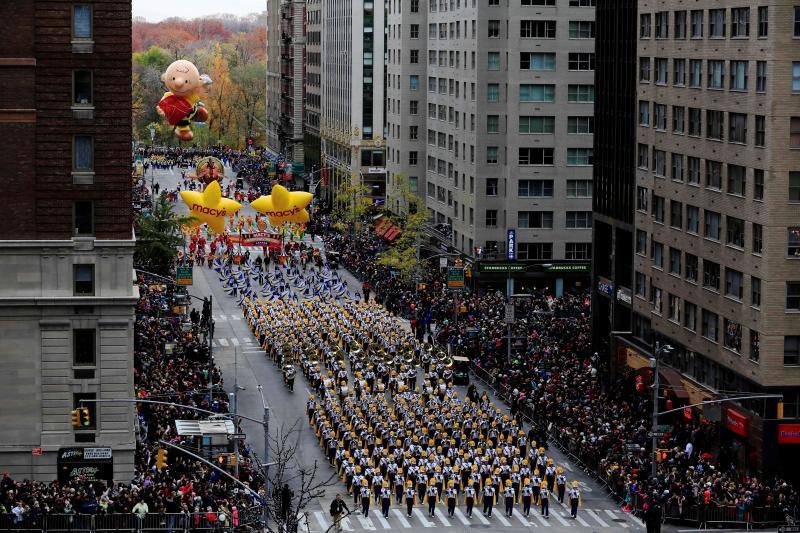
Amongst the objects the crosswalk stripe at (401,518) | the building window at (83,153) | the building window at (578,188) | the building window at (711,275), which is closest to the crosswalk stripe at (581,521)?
the crosswalk stripe at (401,518)

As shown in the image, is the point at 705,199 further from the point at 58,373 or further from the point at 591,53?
the point at 591,53

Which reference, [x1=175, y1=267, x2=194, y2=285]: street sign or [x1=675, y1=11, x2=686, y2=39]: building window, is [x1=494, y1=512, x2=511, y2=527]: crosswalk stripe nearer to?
[x1=675, y1=11, x2=686, y2=39]: building window

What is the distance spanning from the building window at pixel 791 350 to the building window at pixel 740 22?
13213mm

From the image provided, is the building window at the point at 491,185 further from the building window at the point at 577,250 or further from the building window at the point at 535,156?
the building window at the point at 577,250

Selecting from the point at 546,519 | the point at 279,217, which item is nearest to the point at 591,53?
the point at 279,217

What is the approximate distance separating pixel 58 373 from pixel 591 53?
2512 inches

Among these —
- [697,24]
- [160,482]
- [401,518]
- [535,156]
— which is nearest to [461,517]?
[401,518]

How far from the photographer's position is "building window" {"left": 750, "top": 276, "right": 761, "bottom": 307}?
231 feet

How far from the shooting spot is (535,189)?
119500 mm

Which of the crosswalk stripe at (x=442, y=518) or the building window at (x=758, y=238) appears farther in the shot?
the building window at (x=758, y=238)

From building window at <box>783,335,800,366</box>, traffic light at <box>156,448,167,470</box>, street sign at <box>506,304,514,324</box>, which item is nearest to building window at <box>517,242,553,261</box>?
street sign at <box>506,304,514,324</box>

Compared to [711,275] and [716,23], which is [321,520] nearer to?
[711,275]

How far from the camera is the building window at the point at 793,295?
228 feet

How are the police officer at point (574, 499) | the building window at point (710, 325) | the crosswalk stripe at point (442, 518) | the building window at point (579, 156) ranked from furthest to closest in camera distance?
the building window at point (579, 156) < the building window at point (710, 325) < the police officer at point (574, 499) < the crosswalk stripe at point (442, 518)
